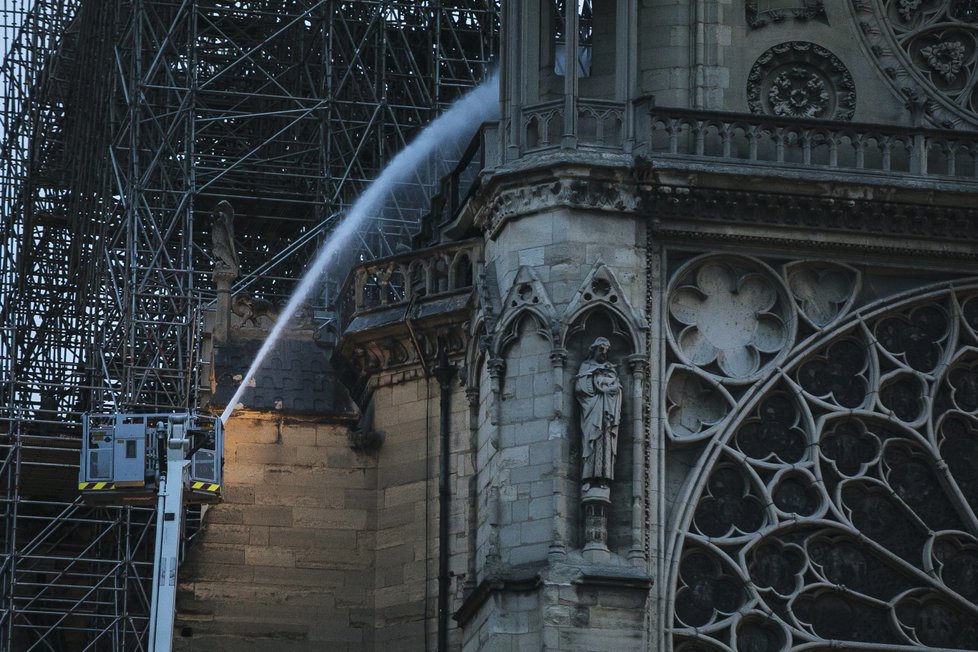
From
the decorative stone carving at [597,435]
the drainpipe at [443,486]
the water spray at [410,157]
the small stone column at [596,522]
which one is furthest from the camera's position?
the water spray at [410,157]

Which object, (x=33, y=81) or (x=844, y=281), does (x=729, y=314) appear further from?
(x=33, y=81)

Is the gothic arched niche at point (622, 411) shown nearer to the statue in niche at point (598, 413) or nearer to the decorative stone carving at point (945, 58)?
the statue in niche at point (598, 413)

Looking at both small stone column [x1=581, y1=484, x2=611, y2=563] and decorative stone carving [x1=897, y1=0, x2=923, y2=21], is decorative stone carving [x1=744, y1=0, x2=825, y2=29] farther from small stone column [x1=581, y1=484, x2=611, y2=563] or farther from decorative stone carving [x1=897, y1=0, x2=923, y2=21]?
small stone column [x1=581, y1=484, x2=611, y2=563]

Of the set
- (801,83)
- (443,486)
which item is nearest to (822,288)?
(801,83)

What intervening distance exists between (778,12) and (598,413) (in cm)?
549

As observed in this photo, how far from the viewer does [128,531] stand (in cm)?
3139

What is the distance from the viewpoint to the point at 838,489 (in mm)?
29375

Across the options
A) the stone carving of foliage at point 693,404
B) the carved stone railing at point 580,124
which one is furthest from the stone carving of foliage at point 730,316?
the carved stone railing at point 580,124

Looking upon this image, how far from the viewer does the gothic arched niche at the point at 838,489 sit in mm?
28859

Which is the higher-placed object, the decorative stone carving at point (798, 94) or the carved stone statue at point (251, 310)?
the decorative stone carving at point (798, 94)

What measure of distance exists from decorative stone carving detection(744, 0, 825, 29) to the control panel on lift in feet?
24.8

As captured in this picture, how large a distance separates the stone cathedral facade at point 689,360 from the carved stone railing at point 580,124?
0.13 feet

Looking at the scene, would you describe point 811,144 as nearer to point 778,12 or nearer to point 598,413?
point 778,12

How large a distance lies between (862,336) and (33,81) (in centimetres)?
1677
